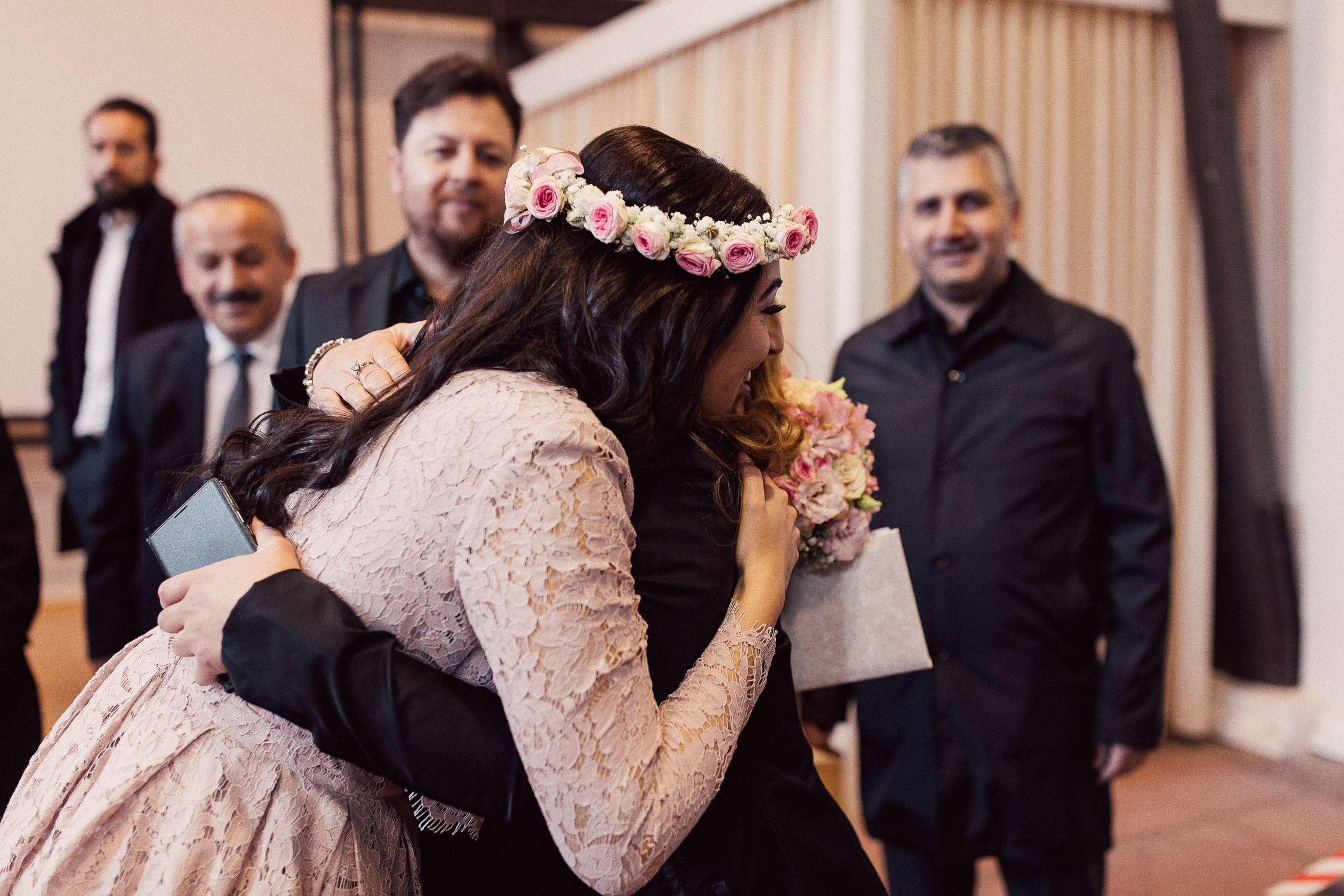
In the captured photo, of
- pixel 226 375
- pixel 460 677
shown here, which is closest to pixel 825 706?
pixel 460 677

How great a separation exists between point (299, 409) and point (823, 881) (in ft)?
3.01

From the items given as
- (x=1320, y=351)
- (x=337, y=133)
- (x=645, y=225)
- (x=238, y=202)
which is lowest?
(x=1320, y=351)

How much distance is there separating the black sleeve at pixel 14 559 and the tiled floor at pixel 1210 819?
2.02 m

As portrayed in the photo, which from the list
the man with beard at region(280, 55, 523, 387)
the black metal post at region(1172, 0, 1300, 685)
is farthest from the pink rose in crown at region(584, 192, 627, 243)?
the black metal post at region(1172, 0, 1300, 685)

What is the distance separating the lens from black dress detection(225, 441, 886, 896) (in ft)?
3.63

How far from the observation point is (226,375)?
2.97 m

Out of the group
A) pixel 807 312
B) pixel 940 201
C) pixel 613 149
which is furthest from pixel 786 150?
pixel 613 149

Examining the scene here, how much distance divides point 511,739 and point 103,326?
3838mm

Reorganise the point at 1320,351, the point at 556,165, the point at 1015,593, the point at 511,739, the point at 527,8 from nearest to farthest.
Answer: the point at 511,739, the point at 556,165, the point at 1015,593, the point at 1320,351, the point at 527,8

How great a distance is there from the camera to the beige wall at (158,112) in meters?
5.57

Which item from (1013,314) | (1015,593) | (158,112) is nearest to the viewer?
(1015,593)

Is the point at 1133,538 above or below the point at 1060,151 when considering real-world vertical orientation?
below

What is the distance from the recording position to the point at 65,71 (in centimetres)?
562

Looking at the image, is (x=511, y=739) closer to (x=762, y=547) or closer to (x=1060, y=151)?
(x=762, y=547)
